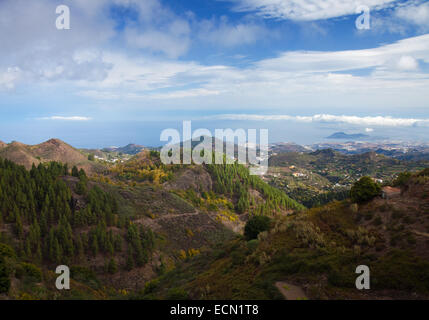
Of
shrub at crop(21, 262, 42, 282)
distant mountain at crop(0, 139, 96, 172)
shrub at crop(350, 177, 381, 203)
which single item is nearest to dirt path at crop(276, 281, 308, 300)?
shrub at crop(350, 177, 381, 203)

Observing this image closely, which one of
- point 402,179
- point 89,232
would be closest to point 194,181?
point 89,232

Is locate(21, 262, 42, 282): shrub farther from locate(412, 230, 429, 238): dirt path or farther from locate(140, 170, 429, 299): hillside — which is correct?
locate(412, 230, 429, 238): dirt path

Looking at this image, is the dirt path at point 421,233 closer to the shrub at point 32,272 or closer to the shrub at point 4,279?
the shrub at point 4,279

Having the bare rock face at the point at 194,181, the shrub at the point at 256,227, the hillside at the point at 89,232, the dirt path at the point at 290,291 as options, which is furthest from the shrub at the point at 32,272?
the bare rock face at the point at 194,181

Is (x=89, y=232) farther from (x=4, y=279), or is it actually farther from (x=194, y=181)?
(x=194, y=181)
